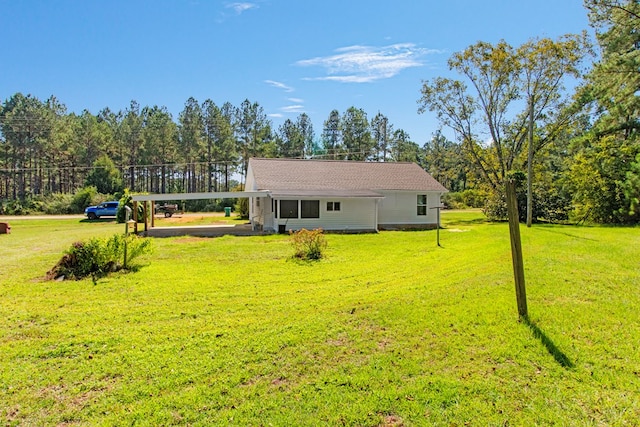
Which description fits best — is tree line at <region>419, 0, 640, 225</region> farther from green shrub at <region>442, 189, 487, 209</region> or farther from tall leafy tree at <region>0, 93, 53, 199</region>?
tall leafy tree at <region>0, 93, 53, 199</region>

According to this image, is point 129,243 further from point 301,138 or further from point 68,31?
point 301,138

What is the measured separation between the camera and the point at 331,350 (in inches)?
167

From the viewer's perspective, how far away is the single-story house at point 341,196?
1922 centimetres

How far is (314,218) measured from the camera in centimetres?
1955

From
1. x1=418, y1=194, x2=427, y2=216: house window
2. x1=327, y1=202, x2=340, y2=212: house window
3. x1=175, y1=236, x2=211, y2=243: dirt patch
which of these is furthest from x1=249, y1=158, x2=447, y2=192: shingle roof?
x1=175, y1=236, x2=211, y2=243: dirt patch

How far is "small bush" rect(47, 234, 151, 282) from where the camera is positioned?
27.3ft

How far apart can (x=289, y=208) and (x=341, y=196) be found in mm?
2821

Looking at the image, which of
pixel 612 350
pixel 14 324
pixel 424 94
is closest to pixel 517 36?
pixel 424 94

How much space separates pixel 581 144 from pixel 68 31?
1094 inches

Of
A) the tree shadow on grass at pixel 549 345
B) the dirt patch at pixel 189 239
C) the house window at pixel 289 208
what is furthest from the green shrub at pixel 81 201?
the tree shadow on grass at pixel 549 345

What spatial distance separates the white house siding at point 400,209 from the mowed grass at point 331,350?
13861 mm

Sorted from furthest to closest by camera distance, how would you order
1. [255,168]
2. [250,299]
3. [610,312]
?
[255,168]
[250,299]
[610,312]

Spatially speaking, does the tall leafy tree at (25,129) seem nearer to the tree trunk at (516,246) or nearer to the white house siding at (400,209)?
the white house siding at (400,209)

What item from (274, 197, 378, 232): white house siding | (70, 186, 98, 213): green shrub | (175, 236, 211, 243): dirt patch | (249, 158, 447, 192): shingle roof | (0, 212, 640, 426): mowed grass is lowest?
(0, 212, 640, 426): mowed grass
